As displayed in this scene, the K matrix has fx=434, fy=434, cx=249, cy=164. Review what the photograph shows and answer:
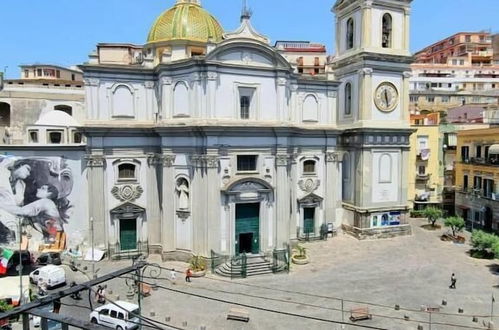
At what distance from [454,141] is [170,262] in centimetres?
3483

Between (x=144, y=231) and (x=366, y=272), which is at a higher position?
(x=144, y=231)

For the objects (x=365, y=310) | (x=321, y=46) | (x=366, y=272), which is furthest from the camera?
(x=321, y=46)

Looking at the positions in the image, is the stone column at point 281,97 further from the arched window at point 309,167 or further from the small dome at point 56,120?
the small dome at point 56,120

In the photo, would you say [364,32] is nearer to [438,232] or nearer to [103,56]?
[438,232]

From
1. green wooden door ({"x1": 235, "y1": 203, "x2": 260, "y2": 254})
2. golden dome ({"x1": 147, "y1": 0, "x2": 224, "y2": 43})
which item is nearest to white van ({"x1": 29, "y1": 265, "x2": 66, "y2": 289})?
green wooden door ({"x1": 235, "y1": 203, "x2": 260, "y2": 254})

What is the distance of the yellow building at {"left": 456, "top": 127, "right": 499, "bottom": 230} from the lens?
3881 centimetres

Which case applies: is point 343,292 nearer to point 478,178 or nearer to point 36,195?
point 36,195

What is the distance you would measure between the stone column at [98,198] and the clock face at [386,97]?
22365mm

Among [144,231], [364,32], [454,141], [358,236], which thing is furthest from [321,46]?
[144,231]

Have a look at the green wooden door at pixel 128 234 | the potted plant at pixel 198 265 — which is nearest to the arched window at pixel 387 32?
the potted plant at pixel 198 265

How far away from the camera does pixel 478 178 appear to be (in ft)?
136

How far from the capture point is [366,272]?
1128 inches

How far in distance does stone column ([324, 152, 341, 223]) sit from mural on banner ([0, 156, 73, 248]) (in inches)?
794

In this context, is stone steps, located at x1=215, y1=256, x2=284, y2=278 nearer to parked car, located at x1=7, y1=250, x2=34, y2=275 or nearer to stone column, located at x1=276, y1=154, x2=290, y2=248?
stone column, located at x1=276, y1=154, x2=290, y2=248
